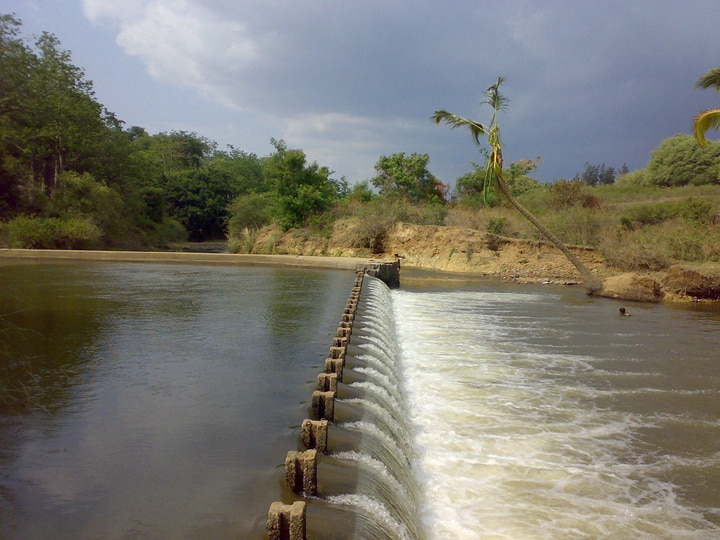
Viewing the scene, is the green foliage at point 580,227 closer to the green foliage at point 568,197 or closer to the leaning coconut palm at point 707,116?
the green foliage at point 568,197

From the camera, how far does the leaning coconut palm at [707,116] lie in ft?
40.2

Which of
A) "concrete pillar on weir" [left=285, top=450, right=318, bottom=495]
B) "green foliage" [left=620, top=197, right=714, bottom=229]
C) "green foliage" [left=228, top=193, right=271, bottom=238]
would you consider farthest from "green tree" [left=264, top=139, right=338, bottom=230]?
"concrete pillar on weir" [left=285, top=450, right=318, bottom=495]

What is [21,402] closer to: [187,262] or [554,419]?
[554,419]

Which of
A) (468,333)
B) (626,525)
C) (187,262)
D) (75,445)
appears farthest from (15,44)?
(626,525)

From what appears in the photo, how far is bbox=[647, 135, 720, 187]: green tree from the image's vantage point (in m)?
40.6

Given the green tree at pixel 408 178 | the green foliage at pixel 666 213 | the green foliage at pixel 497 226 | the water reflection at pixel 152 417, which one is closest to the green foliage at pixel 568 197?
the green foliage at pixel 666 213

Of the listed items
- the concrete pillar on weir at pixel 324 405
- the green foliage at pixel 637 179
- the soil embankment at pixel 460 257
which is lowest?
the concrete pillar on weir at pixel 324 405

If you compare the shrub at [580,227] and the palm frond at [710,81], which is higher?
the palm frond at [710,81]

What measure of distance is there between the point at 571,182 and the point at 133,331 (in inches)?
1125

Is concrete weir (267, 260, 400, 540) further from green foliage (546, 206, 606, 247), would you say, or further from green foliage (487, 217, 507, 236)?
green foliage (487, 217, 507, 236)

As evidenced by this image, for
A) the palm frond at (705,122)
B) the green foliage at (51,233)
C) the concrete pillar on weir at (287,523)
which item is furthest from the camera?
the green foliage at (51,233)

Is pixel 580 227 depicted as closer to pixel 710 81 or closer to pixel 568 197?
pixel 568 197

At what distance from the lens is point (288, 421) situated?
431 cm

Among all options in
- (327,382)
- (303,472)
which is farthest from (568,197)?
(303,472)
